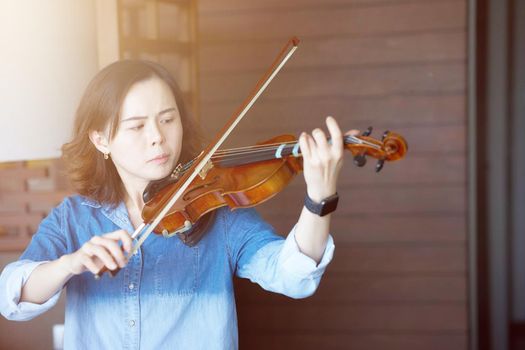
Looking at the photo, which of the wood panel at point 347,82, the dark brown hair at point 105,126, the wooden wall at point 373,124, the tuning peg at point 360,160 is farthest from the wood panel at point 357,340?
the tuning peg at point 360,160

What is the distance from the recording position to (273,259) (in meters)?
1.29

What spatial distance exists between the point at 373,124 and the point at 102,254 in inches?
60.5

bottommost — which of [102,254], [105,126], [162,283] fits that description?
[162,283]

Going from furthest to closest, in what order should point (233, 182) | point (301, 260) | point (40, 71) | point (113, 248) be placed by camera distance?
1. point (40, 71)
2. point (233, 182)
3. point (301, 260)
4. point (113, 248)

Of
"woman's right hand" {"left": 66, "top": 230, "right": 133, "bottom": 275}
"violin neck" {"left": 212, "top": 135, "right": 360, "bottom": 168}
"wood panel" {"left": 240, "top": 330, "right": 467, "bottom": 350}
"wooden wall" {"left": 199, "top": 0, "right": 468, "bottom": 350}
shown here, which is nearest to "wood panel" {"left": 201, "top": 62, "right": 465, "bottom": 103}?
"wooden wall" {"left": 199, "top": 0, "right": 468, "bottom": 350}

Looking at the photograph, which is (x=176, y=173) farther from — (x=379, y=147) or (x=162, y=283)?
(x=379, y=147)

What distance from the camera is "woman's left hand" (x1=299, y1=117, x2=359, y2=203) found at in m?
1.15

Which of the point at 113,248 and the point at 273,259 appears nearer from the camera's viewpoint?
the point at 113,248

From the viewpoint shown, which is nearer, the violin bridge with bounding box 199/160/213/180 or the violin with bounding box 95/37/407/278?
the violin with bounding box 95/37/407/278

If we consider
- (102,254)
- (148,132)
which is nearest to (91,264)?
(102,254)

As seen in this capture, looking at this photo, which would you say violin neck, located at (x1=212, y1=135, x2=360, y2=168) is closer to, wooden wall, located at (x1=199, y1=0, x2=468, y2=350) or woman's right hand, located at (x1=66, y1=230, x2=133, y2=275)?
woman's right hand, located at (x1=66, y1=230, x2=133, y2=275)

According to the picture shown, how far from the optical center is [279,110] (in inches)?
97.1

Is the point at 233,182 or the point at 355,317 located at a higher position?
the point at 233,182

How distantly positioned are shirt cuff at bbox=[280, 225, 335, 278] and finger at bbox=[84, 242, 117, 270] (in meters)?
0.34
